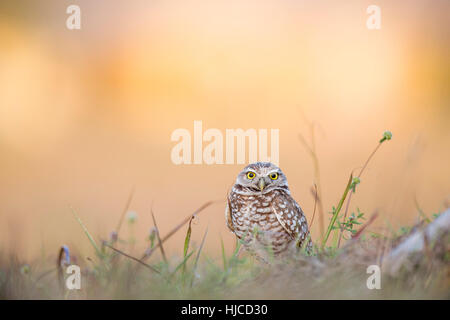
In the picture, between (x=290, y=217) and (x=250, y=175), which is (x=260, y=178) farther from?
(x=290, y=217)

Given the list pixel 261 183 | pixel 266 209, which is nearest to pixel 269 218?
pixel 266 209

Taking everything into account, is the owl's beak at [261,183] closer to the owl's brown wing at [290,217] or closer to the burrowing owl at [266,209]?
the burrowing owl at [266,209]

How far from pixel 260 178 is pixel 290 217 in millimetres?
228

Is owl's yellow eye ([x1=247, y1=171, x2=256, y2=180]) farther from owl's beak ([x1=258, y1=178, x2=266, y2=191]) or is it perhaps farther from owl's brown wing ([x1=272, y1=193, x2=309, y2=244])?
owl's brown wing ([x1=272, y1=193, x2=309, y2=244])

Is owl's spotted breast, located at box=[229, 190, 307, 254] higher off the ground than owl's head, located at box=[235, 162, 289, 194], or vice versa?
owl's head, located at box=[235, 162, 289, 194]

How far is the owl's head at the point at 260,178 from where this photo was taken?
2.21 m

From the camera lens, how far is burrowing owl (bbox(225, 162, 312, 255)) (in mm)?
2150

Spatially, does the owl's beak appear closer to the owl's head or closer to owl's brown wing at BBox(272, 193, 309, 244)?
the owl's head

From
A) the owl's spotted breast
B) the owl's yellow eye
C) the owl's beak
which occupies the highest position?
the owl's yellow eye

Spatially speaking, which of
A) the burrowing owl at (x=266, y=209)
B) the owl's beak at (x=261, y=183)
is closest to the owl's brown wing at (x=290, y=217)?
the burrowing owl at (x=266, y=209)

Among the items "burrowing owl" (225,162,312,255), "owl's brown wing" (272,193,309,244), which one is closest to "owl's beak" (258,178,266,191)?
"burrowing owl" (225,162,312,255)

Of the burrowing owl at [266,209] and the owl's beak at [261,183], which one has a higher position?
the owl's beak at [261,183]

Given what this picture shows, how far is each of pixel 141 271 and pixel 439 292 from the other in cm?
91
